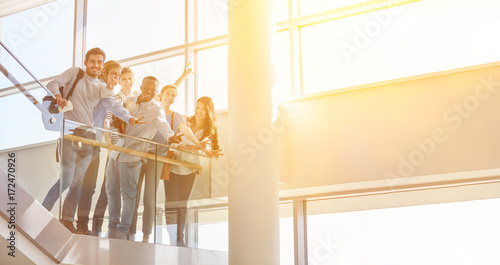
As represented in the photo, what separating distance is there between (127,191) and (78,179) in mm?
697

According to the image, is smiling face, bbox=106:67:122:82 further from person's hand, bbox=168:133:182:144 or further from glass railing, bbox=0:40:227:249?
person's hand, bbox=168:133:182:144

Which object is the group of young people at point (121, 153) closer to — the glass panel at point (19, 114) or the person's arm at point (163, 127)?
the person's arm at point (163, 127)

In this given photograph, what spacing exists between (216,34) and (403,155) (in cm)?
376

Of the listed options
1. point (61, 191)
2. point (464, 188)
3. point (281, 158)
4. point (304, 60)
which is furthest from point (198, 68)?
point (61, 191)

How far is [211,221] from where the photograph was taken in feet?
24.4

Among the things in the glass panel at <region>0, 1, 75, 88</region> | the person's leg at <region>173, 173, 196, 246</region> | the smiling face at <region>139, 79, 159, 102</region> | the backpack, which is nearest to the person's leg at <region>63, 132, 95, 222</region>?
the backpack

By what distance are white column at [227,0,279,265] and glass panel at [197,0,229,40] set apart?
6.93ft

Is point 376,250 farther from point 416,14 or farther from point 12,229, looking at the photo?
point 12,229

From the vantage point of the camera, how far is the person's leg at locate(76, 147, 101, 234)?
18.3ft

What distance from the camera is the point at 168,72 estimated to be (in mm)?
10250

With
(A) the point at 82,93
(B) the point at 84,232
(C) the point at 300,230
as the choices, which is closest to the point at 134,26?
(C) the point at 300,230

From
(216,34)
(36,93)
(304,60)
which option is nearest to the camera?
(36,93)

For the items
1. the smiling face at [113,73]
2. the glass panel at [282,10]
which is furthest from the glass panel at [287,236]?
the smiling face at [113,73]

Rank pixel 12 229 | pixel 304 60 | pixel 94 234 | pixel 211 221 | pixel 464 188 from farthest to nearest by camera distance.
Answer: pixel 304 60, pixel 464 188, pixel 211 221, pixel 94 234, pixel 12 229
